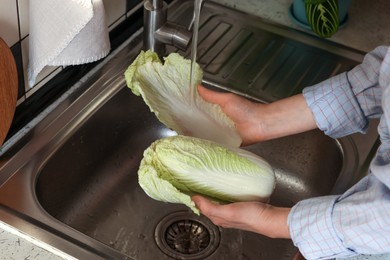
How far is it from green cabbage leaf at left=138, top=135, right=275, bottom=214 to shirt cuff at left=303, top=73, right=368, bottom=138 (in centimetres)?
14

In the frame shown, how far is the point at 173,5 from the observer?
4.83ft

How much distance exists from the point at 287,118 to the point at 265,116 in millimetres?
44

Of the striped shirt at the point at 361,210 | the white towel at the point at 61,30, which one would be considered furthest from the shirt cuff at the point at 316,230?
the white towel at the point at 61,30

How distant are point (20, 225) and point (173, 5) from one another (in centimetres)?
73

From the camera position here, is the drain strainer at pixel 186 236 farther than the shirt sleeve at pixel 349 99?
Yes

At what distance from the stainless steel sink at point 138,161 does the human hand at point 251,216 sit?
0.53ft

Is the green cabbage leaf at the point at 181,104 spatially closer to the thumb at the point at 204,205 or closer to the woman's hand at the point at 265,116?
the woman's hand at the point at 265,116

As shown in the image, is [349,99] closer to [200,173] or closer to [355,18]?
[200,173]

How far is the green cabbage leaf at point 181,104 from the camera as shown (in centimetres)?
112

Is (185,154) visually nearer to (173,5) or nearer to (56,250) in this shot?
(56,250)

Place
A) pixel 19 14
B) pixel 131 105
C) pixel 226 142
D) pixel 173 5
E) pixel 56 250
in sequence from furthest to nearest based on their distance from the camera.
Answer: pixel 173 5, pixel 131 105, pixel 226 142, pixel 19 14, pixel 56 250

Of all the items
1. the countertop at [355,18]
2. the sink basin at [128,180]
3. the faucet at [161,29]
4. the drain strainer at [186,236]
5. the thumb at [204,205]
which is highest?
the faucet at [161,29]

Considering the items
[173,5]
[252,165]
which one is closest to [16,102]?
[252,165]

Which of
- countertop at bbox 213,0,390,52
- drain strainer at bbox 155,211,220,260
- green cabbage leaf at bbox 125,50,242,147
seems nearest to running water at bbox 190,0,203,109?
green cabbage leaf at bbox 125,50,242,147
